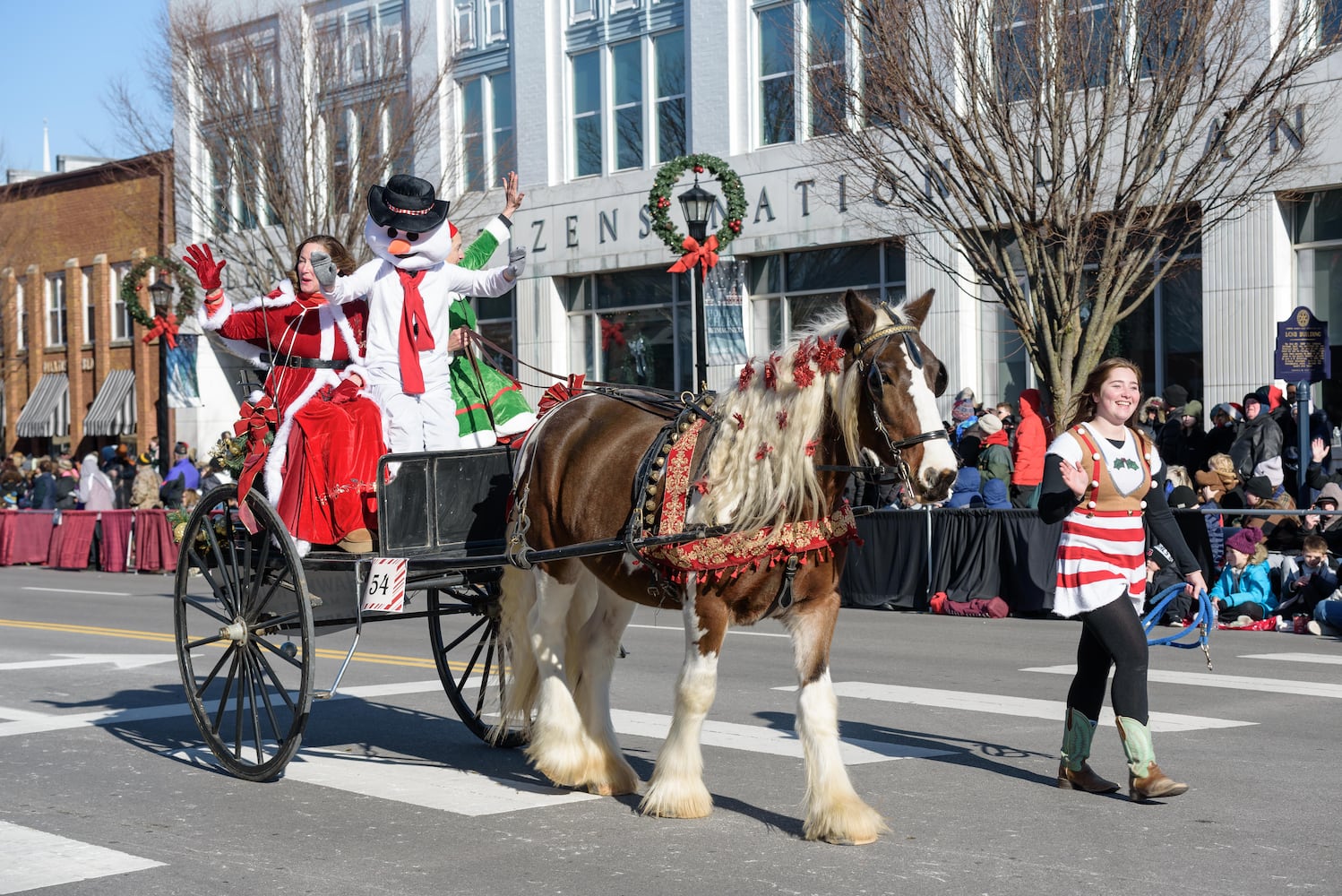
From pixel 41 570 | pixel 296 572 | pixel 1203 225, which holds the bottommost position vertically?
pixel 41 570

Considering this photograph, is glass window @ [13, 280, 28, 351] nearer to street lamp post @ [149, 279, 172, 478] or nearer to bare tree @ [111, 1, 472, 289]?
street lamp post @ [149, 279, 172, 478]

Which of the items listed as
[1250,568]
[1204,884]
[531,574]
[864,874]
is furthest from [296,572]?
[1250,568]

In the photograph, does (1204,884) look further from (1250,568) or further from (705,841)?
(1250,568)

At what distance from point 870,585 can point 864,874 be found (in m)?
11.1

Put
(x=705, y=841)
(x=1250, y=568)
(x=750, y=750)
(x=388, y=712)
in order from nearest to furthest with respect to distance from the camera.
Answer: (x=705, y=841)
(x=750, y=750)
(x=388, y=712)
(x=1250, y=568)

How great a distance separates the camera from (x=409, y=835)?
6.27 meters

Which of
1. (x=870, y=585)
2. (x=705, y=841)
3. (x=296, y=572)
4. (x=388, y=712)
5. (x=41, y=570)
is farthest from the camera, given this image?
(x=41, y=570)

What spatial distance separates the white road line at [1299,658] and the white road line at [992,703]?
277 centimetres

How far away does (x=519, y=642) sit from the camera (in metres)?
7.52

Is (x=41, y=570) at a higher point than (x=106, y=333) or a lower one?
lower

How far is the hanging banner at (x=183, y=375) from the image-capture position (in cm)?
3400

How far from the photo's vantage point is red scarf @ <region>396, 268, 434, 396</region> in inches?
313

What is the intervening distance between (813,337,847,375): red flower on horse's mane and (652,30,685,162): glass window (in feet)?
66.9

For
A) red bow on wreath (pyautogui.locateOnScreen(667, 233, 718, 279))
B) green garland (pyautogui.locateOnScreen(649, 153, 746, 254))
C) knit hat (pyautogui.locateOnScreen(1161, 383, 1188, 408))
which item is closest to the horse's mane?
red bow on wreath (pyautogui.locateOnScreen(667, 233, 718, 279))
